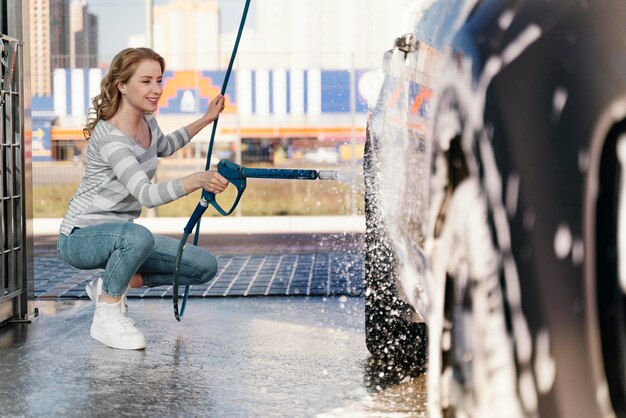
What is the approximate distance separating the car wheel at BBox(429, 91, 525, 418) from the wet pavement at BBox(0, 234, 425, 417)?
53.9 inches

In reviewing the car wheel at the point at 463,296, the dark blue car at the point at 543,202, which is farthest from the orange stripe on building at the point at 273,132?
the dark blue car at the point at 543,202

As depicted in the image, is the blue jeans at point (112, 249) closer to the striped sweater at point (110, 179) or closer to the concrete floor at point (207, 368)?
the striped sweater at point (110, 179)

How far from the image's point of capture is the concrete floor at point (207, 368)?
3.87m

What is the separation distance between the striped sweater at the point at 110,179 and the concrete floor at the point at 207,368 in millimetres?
630

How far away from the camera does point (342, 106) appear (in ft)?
47.9

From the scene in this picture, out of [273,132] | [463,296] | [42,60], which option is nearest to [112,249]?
[463,296]

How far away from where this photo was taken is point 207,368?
456cm

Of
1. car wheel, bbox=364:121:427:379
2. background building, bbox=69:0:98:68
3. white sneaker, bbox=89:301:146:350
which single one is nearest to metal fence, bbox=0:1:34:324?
white sneaker, bbox=89:301:146:350

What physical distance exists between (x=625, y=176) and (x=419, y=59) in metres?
1.01

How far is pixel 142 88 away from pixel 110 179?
18.5 inches

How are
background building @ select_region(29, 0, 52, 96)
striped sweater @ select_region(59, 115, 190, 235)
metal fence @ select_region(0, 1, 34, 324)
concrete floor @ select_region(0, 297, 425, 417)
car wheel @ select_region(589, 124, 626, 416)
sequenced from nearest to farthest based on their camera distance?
car wheel @ select_region(589, 124, 626, 416) → concrete floor @ select_region(0, 297, 425, 417) → striped sweater @ select_region(59, 115, 190, 235) → metal fence @ select_region(0, 1, 34, 324) → background building @ select_region(29, 0, 52, 96)

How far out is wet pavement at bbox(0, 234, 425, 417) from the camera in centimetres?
388

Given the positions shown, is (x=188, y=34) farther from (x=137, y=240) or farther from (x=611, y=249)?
(x=611, y=249)

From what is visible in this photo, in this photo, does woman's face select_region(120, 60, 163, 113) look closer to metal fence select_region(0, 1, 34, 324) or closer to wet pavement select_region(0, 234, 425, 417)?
metal fence select_region(0, 1, 34, 324)
